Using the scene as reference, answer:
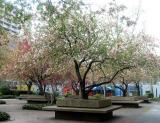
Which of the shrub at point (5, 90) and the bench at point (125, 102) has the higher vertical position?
the shrub at point (5, 90)

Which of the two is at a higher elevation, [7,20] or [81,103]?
[7,20]

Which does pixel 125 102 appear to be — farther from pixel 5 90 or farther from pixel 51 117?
pixel 5 90

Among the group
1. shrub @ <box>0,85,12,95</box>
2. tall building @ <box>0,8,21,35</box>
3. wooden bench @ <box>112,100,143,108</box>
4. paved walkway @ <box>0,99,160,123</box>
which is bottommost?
paved walkway @ <box>0,99,160,123</box>

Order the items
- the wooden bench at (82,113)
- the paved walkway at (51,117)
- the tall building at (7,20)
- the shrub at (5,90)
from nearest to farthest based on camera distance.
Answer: the tall building at (7,20) < the paved walkway at (51,117) < the wooden bench at (82,113) < the shrub at (5,90)

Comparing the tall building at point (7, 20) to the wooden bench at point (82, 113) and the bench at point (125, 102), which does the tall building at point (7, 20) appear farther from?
the bench at point (125, 102)

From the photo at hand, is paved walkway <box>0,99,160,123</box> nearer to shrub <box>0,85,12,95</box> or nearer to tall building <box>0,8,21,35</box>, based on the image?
tall building <box>0,8,21,35</box>

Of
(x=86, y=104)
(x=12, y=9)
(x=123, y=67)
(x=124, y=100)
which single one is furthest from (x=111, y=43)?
(x=124, y=100)

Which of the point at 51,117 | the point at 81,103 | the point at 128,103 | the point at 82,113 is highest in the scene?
the point at 81,103

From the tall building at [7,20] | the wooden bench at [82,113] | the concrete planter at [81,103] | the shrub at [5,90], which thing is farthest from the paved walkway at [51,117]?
the shrub at [5,90]

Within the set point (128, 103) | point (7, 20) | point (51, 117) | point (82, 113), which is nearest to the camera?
point (7, 20)

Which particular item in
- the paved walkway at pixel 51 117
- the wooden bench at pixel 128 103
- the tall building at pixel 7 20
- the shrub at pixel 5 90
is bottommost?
the paved walkway at pixel 51 117

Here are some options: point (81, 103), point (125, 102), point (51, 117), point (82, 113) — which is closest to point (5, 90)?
point (125, 102)

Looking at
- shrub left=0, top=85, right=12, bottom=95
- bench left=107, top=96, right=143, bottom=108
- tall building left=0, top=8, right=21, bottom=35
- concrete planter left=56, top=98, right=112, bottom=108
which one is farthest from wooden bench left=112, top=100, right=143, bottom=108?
shrub left=0, top=85, right=12, bottom=95

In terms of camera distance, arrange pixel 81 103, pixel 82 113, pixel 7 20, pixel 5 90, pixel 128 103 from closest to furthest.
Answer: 1. pixel 7 20
2. pixel 82 113
3. pixel 81 103
4. pixel 128 103
5. pixel 5 90
